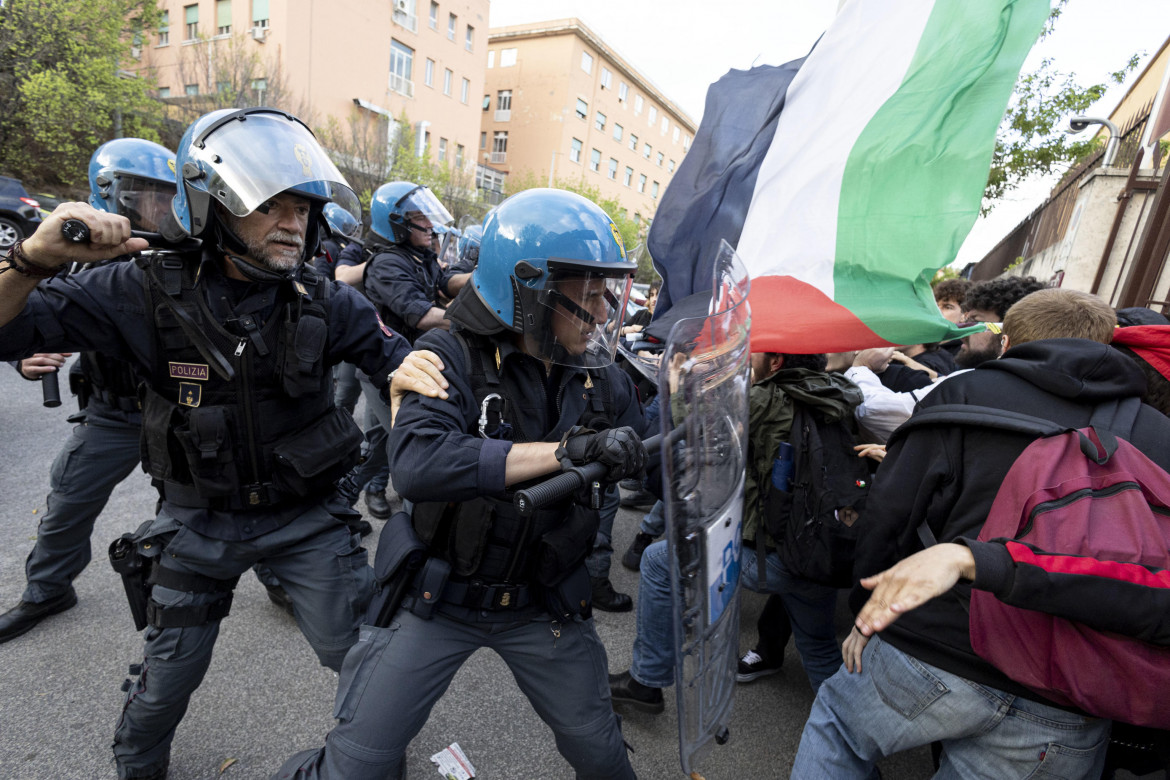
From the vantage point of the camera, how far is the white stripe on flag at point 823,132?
2271mm

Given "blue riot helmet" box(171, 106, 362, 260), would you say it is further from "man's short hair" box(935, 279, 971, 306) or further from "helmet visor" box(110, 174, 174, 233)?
"man's short hair" box(935, 279, 971, 306)

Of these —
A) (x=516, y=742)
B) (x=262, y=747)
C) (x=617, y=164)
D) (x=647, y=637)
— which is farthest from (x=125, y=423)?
(x=617, y=164)

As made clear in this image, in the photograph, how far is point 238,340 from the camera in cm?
197

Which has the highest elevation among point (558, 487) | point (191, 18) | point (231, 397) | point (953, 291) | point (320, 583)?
point (191, 18)

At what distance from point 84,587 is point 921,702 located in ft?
12.5

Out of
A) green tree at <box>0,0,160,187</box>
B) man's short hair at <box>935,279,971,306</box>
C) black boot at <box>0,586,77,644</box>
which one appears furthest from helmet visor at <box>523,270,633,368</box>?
green tree at <box>0,0,160,187</box>

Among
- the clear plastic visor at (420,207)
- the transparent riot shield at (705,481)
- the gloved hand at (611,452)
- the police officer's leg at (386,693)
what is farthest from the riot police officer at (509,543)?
the clear plastic visor at (420,207)

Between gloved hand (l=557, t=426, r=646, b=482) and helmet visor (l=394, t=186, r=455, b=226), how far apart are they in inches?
140

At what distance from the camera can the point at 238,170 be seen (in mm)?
1920

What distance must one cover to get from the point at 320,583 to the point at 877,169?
2500 mm

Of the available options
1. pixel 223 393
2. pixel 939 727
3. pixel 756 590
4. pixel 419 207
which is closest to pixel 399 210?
pixel 419 207

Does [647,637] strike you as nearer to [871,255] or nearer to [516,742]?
[516,742]

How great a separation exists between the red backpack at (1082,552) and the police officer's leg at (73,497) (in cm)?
337

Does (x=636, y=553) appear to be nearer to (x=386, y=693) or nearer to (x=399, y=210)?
(x=386, y=693)
